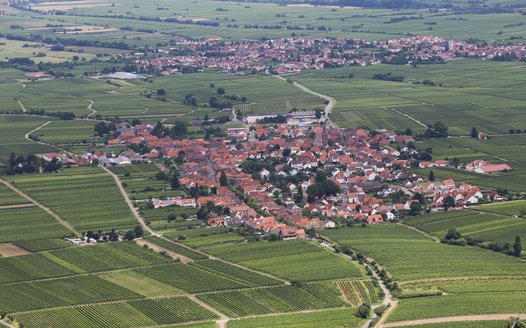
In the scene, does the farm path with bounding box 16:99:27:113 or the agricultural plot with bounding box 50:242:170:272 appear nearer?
the agricultural plot with bounding box 50:242:170:272

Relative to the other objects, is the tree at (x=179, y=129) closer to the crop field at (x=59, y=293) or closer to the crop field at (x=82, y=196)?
the crop field at (x=82, y=196)

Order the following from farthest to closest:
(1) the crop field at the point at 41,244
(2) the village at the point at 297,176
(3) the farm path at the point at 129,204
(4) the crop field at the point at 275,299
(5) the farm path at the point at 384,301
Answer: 1. (2) the village at the point at 297,176
2. (3) the farm path at the point at 129,204
3. (1) the crop field at the point at 41,244
4. (4) the crop field at the point at 275,299
5. (5) the farm path at the point at 384,301

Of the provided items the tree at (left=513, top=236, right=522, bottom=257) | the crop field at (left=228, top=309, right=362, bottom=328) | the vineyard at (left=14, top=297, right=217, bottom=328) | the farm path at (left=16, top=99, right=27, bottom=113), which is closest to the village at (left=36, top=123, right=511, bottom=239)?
the tree at (left=513, top=236, right=522, bottom=257)

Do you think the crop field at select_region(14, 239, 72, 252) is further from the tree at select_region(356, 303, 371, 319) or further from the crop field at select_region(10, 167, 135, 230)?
the tree at select_region(356, 303, 371, 319)

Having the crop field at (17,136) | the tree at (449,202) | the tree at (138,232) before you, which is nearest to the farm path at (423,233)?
the tree at (449,202)

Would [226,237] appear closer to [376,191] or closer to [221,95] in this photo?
[376,191]

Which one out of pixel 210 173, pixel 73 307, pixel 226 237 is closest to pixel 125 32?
pixel 210 173

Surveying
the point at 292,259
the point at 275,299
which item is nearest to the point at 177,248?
the point at 292,259

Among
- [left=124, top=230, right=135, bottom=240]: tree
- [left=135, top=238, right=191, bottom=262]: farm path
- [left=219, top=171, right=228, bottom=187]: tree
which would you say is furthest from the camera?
[left=219, top=171, right=228, bottom=187]: tree
